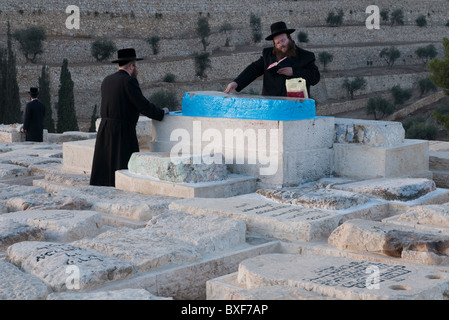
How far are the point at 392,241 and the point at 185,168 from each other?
70.6 inches

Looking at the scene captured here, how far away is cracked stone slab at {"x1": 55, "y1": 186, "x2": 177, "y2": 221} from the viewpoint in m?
4.07

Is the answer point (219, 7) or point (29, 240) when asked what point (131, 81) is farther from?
point (219, 7)

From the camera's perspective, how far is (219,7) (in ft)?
183

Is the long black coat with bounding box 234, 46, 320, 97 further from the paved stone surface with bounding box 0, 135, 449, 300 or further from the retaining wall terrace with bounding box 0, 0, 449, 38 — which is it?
the retaining wall terrace with bounding box 0, 0, 449, 38

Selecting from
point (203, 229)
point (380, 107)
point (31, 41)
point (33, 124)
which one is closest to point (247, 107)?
point (203, 229)

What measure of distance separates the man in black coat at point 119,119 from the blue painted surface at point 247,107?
0.96 ft

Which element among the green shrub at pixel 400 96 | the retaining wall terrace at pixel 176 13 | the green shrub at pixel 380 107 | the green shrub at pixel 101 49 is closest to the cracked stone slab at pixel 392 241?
the green shrub at pixel 380 107

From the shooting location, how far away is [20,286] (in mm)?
2662

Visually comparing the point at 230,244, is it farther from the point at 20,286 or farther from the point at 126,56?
the point at 126,56

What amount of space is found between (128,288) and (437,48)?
58215mm

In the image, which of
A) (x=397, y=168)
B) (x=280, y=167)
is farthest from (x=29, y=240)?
(x=397, y=168)

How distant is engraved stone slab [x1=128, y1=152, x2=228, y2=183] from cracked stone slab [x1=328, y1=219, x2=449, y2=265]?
1.43 metres

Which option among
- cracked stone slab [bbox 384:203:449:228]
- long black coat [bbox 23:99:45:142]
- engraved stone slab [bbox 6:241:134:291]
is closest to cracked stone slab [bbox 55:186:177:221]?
engraved stone slab [bbox 6:241:134:291]

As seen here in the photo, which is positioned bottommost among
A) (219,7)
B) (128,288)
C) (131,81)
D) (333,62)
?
(128,288)
